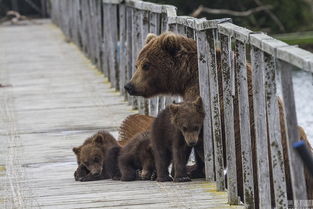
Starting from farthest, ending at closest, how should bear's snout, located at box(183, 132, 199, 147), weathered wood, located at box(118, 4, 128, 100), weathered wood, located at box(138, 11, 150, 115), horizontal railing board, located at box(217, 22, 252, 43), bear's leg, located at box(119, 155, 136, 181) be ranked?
weathered wood, located at box(118, 4, 128, 100), weathered wood, located at box(138, 11, 150, 115), bear's leg, located at box(119, 155, 136, 181), bear's snout, located at box(183, 132, 199, 147), horizontal railing board, located at box(217, 22, 252, 43)

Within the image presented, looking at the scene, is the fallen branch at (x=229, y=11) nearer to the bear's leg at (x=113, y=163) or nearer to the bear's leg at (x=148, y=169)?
the bear's leg at (x=113, y=163)

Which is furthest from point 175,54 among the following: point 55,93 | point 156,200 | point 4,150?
point 55,93

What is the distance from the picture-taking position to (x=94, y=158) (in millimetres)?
A: 8516

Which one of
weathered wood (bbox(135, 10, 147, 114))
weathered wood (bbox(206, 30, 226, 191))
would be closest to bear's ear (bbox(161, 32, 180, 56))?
weathered wood (bbox(206, 30, 226, 191))

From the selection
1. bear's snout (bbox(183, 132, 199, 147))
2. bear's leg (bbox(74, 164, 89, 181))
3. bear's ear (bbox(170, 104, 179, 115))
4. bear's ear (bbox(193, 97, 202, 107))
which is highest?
bear's ear (bbox(193, 97, 202, 107))

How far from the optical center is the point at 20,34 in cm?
2731

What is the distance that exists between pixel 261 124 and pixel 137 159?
8.25 ft

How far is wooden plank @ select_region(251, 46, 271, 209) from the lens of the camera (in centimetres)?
559

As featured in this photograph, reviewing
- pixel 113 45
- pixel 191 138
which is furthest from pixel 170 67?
pixel 113 45

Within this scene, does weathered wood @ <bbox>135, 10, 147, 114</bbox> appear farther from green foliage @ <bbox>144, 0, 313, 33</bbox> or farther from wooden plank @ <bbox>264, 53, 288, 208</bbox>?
green foliage @ <bbox>144, 0, 313, 33</bbox>

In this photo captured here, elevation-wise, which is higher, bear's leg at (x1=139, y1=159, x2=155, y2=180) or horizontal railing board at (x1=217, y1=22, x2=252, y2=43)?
horizontal railing board at (x1=217, y1=22, x2=252, y2=43)

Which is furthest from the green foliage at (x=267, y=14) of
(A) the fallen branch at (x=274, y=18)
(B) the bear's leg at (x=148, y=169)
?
(B) the bear's leg at (x=148, y=169)

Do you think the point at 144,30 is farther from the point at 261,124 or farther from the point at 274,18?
the point at 274,18

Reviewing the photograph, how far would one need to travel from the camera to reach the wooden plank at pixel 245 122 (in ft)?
20.2
